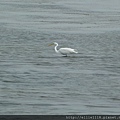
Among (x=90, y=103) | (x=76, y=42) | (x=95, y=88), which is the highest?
(x=76, y=42)

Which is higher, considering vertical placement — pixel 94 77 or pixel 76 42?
pixel 76 42

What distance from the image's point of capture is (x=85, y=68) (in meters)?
27.6

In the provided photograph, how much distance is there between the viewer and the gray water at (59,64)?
20.9 meters

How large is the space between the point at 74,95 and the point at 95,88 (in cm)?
140

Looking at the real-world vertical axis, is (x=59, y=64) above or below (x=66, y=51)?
below

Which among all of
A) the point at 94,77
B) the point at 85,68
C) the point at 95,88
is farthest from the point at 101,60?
the point at 95,88

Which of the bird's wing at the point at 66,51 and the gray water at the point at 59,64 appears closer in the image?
the gray water at the point at 59,64

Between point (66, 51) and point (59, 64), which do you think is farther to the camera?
point (66, 51)

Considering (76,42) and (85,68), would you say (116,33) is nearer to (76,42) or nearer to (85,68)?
(76,42)

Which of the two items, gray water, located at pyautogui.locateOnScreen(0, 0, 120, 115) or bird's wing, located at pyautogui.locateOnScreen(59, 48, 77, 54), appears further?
bird's wing, located at pyautogui.locateOnScreen(59, 48, 77, 54)

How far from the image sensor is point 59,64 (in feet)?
93.5

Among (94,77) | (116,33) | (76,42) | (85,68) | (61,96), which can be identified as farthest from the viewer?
(116,33)

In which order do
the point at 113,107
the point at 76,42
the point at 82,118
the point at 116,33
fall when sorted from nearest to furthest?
the point at 82,118
the point at 113,107
the point at 76,42
the point at 116,33

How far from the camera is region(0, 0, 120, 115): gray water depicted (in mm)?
20938
